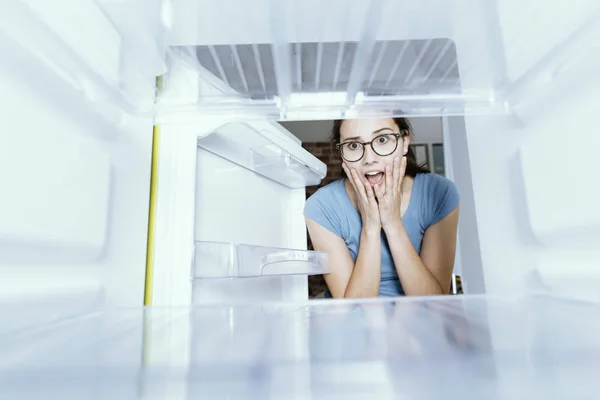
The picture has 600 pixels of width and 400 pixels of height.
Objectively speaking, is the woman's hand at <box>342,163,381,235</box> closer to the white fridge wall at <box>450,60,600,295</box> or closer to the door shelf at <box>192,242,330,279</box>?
the door shelf at <box>192,242,330,279</box>

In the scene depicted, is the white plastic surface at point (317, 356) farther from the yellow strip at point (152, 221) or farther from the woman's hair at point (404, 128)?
the woman's hair at point (404, 128)

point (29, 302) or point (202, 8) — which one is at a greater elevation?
point (202, 8)

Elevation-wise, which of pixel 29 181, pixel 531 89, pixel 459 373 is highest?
pixel 531 89

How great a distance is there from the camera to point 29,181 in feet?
1.33

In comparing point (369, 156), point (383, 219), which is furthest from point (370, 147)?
point (383, 219)

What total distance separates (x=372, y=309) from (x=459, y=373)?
314 millimetres

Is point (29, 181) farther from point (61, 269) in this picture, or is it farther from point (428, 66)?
point (428, 66)

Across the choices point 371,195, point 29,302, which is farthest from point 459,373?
point 371,195

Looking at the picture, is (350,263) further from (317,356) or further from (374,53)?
(317,356)

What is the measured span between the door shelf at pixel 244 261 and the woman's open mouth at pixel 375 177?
43cm

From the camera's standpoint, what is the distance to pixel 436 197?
4.95 feet

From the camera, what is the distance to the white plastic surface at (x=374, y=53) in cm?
46

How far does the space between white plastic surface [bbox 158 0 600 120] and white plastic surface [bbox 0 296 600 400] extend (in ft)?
0.98

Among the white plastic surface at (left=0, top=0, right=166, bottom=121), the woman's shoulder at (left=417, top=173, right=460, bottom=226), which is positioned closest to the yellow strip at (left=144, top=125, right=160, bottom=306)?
the white plastic surface at (left=0, top=0, right=166, bottom=121)
